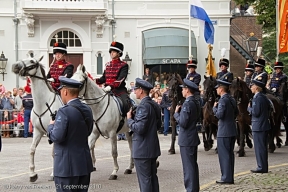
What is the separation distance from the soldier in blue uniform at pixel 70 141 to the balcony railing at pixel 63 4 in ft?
74.0

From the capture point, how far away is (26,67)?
11695 mm

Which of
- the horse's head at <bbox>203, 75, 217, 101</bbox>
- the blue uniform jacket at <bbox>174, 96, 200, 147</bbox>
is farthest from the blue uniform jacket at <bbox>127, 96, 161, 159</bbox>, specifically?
the horse's head at <bbox>203, 75, 217, 101</bbox>

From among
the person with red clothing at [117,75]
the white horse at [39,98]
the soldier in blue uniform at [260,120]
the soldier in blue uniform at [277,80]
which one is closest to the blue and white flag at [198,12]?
the soldier in blue uniform at [277,80]

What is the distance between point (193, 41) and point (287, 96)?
12581 mm

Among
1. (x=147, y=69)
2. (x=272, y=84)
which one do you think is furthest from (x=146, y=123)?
(x=147, y=69)

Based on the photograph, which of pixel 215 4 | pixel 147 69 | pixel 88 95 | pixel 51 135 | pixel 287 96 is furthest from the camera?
pixel 215 4

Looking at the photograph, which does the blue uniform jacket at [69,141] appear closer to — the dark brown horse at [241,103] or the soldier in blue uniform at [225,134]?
the soldier in blue uniform at [225,134]

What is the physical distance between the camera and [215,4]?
31.2m

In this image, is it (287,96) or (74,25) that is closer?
(287,96)

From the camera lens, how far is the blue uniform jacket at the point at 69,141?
7281 millimetres

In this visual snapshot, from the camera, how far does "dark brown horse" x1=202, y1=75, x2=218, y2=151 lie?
16.4 m

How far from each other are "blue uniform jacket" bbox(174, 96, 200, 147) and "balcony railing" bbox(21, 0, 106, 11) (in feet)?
66.3

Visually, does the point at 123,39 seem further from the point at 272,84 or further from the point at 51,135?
the point at 51,135

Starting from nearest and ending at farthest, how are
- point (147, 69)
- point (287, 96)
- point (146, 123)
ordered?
point (146, 123), point (287, 96), point (147, 69)
